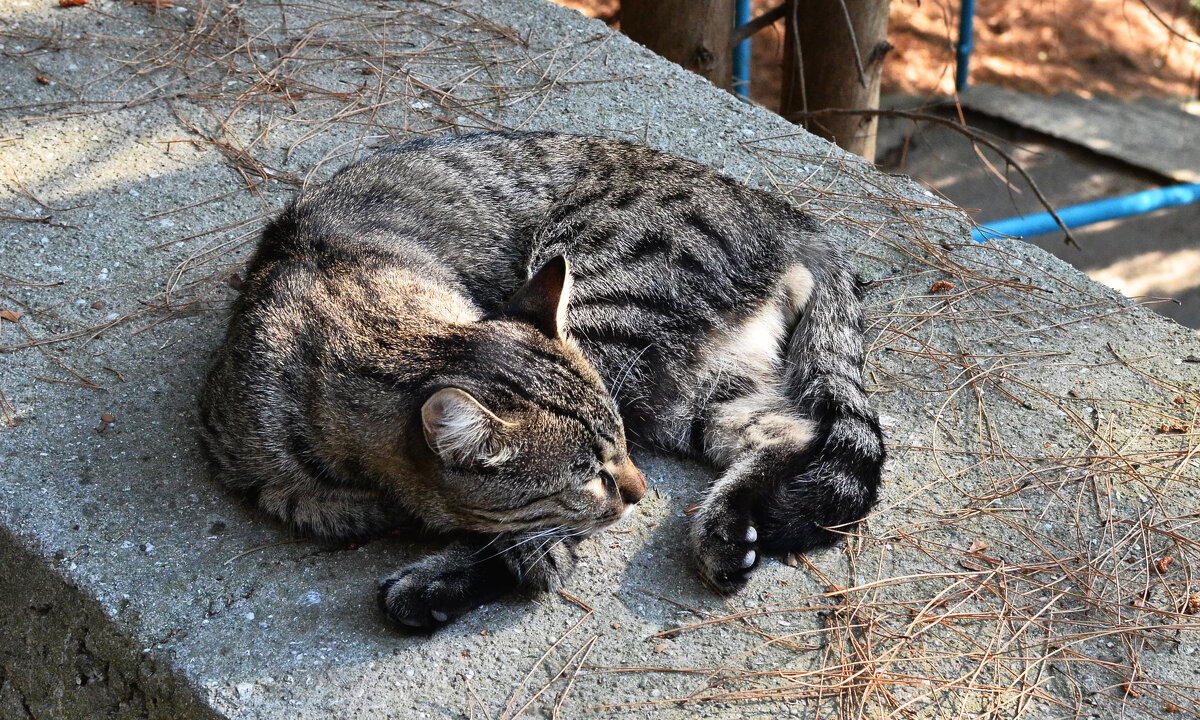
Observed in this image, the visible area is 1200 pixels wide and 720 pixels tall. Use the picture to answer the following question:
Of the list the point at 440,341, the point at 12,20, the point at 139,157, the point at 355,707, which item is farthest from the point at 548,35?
the point at 355,707

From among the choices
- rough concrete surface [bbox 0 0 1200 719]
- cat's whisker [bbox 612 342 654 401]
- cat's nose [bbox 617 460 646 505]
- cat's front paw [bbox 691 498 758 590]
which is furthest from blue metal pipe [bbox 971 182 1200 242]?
cat's nose [bbox 617 460 646 505]

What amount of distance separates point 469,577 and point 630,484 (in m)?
0.56

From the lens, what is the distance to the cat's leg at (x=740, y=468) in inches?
118

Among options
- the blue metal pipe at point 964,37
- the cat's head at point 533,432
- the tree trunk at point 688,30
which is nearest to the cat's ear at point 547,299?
the cat's head at point 533,432

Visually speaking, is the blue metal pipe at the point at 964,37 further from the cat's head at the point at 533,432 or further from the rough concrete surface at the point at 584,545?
the cat's head at the point at 533,432

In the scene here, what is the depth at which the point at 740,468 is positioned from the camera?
3266 mm

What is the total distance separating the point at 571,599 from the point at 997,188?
7192mm

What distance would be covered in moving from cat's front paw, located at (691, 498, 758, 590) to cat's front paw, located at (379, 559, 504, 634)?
638mm

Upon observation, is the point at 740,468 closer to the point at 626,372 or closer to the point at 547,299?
the point at 626,372

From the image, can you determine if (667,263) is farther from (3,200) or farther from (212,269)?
(3,200)

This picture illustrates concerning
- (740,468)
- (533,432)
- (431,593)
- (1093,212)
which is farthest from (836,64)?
(431,593)

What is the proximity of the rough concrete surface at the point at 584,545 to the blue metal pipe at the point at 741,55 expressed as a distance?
70.7 inches

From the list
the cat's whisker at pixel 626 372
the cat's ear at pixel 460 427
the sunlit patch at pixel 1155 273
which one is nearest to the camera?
the cat's ear at pixel 460 427

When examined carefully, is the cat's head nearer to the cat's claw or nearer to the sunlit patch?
the cat's claw
